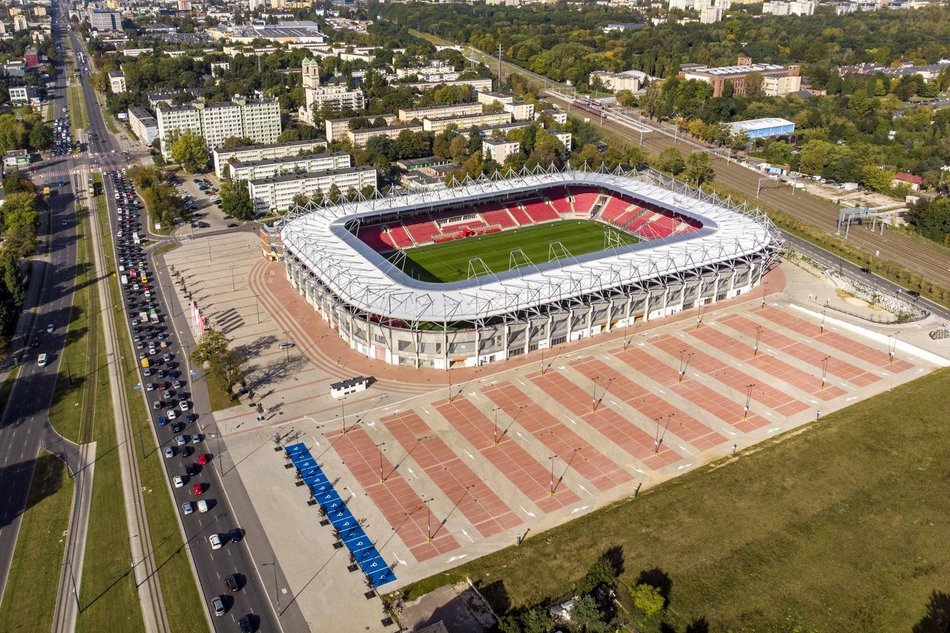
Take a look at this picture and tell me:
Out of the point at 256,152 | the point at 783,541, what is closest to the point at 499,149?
the point at 256,152

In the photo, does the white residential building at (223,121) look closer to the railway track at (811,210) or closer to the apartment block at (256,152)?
the apartment block at (256,152)

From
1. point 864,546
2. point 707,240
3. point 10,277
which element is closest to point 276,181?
point 10,277

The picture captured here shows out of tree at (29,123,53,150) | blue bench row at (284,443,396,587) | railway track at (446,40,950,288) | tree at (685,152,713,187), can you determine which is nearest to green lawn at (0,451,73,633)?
blue bench row at (284,443,396,587)

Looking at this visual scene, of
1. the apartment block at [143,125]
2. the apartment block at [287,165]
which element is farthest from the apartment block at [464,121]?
the apartment block at [143,125]

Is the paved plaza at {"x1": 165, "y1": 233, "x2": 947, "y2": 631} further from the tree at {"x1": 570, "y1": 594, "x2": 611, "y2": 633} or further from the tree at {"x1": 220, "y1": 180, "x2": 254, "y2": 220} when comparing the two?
the tree at {"x1": 220, "y1": 180, "x2": 254, "y2": 220}

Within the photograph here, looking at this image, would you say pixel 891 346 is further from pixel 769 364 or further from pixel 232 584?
pixel 232 584

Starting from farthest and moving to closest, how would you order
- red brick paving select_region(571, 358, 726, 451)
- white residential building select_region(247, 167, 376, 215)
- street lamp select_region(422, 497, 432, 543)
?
white residential building select_region(247, 167, 376, 215), red brick paving select_region(571, 358, 726, 451), street lamp select_region(422, 497, 432, 543)

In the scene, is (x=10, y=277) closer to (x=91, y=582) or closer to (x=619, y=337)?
(x=91, y=582)

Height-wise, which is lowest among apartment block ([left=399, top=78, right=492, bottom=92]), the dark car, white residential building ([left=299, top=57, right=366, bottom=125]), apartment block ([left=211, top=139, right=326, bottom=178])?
the dark car
